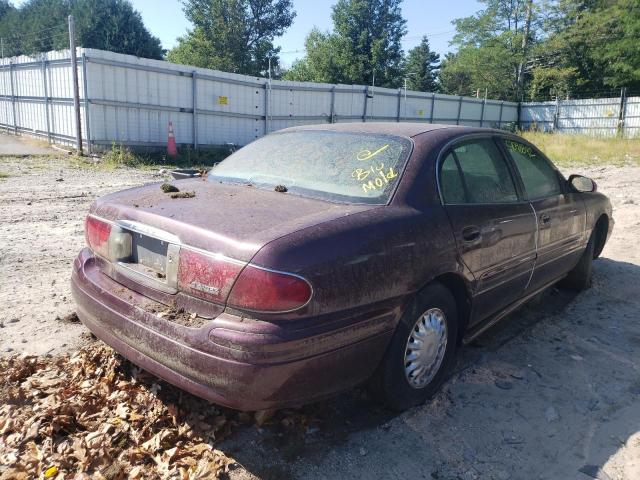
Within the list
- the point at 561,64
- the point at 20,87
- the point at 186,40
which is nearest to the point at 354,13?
the point at 186,40

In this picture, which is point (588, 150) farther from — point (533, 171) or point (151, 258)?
point (151, 258)

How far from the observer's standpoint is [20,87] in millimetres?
17812

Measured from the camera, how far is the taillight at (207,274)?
86.8 inches

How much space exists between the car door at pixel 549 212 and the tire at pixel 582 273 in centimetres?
35

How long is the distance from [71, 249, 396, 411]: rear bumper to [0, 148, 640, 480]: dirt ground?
0.41 meters

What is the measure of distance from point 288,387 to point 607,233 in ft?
14.6

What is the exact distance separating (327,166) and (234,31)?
40.0 meters

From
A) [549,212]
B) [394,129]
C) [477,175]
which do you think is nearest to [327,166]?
[394,129]

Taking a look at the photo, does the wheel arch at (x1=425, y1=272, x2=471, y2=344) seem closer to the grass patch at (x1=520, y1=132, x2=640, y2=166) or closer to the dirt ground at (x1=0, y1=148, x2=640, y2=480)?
the dirt ground at (x1=0, y1=148, x2=640, y2=480)

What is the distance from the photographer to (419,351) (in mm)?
2814

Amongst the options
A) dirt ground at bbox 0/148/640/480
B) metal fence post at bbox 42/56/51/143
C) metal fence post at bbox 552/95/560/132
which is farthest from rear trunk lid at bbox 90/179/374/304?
metal fence post at bbox 552/95/560/132

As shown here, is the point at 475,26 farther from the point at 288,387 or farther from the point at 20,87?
the point at 288,387

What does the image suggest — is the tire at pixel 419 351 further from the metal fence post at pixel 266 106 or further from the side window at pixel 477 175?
the metal fence post at pixel 266 106

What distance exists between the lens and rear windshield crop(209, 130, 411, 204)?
9.32 feet
